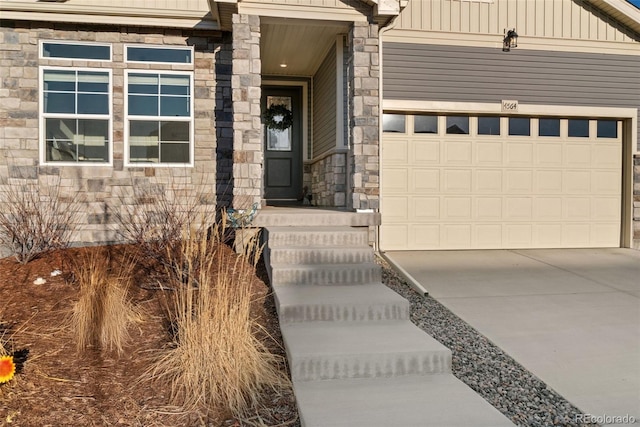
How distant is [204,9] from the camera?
5.95 meters

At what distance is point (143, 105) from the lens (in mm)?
6148

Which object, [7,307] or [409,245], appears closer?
[7,307]

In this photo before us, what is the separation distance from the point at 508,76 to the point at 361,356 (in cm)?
552

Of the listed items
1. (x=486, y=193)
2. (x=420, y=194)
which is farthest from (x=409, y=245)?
(x=486, y=193)

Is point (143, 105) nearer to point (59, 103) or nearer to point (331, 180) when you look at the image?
point (59, 103)

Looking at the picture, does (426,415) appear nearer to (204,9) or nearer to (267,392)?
(267,392)

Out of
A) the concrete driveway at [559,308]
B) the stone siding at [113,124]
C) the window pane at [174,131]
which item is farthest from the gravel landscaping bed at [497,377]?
the window pane at [174,131]

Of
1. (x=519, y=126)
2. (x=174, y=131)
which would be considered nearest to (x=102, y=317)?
→ (x=174, y=131)

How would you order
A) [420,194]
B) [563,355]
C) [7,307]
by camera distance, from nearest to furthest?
[563,355], [7,307], [420,194]

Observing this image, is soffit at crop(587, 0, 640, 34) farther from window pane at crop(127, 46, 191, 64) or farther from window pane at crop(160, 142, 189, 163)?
window pane at crop(160, 142, 189, 163)

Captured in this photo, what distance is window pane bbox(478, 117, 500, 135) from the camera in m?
6.75

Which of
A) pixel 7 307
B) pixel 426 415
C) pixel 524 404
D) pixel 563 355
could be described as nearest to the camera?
pixel 426 415

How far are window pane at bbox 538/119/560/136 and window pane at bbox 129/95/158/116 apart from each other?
18.7 feet

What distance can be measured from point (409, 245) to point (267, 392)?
14.1ft
